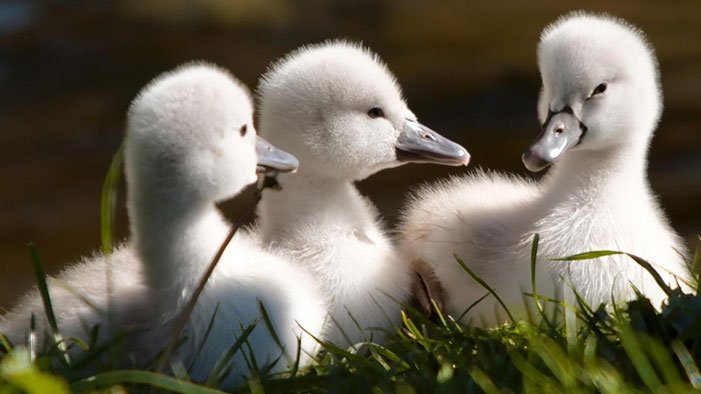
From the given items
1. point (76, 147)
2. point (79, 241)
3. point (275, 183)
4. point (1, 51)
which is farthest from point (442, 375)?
point (1, 51)

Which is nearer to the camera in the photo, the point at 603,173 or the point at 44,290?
the point at 44,290

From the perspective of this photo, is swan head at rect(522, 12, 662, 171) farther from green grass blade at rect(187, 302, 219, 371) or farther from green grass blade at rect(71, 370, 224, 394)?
green grass blade at rect(71, 370, 224, 394)

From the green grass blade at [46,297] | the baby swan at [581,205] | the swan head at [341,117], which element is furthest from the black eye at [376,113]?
the green grass blade at [46,297]

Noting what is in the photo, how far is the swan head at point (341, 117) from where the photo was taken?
13.8ft

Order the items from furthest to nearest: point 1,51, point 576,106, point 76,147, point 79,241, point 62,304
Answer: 1. point 1,51
2. point 76,147
3. point 79,241
4. point 576,106
5. point 62,304

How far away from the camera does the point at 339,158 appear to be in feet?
13.8

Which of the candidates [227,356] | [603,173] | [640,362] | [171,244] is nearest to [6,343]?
[171,244]

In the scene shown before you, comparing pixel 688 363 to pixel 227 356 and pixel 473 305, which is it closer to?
pixel 473 305

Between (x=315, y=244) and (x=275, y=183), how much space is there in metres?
0.33

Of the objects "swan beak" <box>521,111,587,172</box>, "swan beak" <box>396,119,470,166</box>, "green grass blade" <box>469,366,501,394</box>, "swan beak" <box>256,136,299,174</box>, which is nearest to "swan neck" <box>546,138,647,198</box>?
"swan beak" <box>521,111,587,172</box>

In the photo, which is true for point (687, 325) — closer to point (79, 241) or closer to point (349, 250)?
point (349, 250)

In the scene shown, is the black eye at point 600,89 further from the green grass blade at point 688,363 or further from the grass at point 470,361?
the green grass blade at point 688,363

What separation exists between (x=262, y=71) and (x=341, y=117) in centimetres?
665

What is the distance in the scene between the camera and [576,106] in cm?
409
